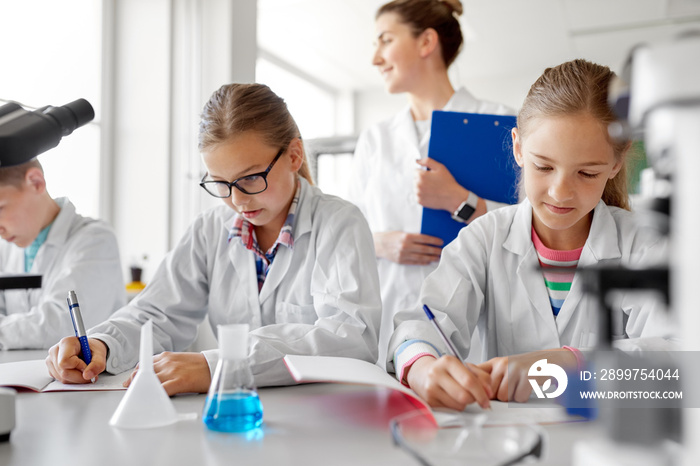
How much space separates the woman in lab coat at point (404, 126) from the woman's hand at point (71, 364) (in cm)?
95

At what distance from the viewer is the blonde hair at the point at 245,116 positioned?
1317 mm

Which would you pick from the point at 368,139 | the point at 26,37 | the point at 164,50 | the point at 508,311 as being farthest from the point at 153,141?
the point at 508,311

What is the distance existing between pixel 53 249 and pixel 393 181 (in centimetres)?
110

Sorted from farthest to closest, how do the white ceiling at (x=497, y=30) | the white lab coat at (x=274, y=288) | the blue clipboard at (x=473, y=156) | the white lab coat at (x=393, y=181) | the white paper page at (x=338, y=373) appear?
the white ceiling at (x=497, y=30) → the white lab coat at (x=393, y=181) → the blue clipboard at (x=473, y=156) → the white lab coat at (x=274, y=288) → the white paper page at (x=338, y=373)

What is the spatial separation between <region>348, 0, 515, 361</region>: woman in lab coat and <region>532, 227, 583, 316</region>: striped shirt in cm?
59

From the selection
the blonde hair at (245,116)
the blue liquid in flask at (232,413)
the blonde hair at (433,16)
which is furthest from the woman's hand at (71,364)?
the blonde hair at (433,16)

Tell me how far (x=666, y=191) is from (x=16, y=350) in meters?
1.55

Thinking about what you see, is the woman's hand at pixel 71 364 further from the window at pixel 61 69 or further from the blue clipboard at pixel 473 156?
the window at pixel 61 69

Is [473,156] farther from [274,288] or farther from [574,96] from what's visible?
[274,288]

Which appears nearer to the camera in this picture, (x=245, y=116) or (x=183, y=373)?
(x=183, y=373)

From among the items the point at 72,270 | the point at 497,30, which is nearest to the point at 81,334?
the point at 72,270

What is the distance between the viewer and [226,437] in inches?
29.1

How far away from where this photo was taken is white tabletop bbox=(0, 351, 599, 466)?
67 cm

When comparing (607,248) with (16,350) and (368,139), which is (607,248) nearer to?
(368,139)
